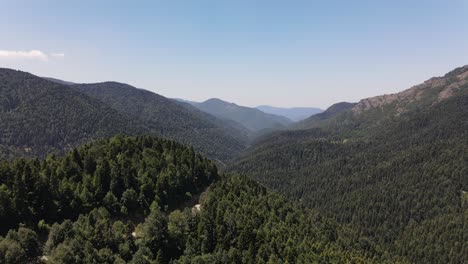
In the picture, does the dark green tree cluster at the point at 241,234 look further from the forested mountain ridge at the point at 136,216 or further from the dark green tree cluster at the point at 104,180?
the dark green tree cluster at the point at 104,180

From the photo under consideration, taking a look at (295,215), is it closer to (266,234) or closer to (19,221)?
(266,234)

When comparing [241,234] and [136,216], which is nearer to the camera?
[241,234]

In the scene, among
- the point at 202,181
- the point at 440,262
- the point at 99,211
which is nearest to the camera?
the point at 99,211

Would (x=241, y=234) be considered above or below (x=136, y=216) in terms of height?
below

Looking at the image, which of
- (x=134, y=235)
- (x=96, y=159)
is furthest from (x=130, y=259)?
(x=96, y=159)

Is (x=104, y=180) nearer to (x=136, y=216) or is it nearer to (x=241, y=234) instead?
(x=136, y=216)

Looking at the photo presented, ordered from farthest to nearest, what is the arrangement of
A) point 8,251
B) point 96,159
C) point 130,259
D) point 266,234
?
point 96,159 → point 266,234 → point 130,259 → point 8,251

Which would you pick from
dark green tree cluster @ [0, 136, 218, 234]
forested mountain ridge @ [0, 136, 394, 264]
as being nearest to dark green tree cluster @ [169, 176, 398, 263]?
forested mountain ridge @ [0, 136, 394, 264]

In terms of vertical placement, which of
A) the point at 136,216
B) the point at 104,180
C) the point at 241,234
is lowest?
the point at 241,234

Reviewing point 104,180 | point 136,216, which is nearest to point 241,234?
point 136,216
